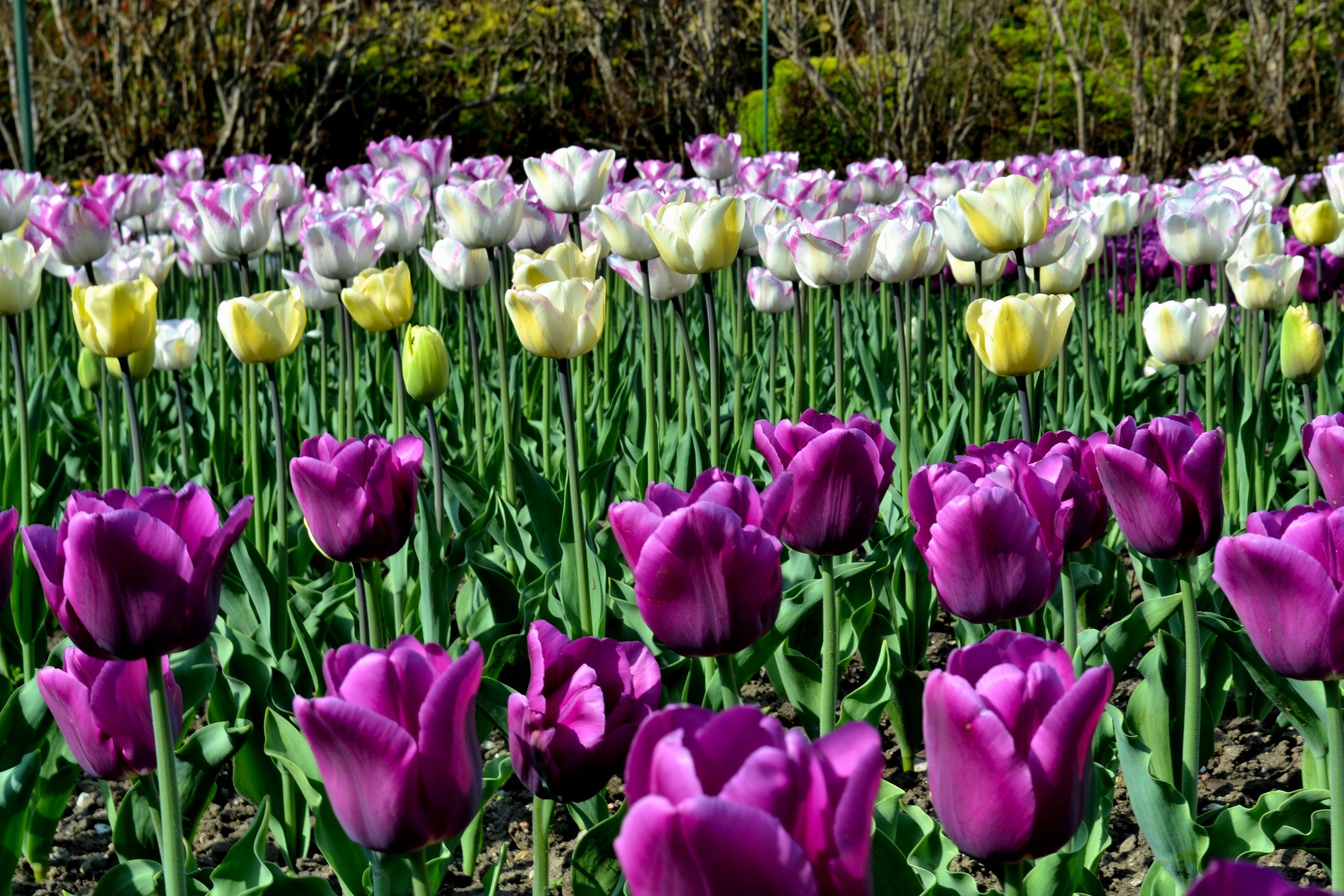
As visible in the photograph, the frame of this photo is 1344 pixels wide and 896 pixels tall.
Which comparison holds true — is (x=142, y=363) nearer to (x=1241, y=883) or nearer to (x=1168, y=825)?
(x=1168, y=825)

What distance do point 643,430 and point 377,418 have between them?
2.35 feet

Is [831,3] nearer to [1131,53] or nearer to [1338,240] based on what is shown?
[1131,53]

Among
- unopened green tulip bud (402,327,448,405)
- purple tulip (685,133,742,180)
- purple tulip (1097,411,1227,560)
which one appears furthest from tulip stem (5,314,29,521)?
purple tulip (685,133,742,180)

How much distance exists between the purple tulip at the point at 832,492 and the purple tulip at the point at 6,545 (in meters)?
0.74

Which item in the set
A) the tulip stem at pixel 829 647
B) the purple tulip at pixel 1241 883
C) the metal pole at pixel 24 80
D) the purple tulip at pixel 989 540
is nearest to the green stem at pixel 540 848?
the tulip stem at pixel 829 647

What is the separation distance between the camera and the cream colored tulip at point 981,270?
3.11 meters

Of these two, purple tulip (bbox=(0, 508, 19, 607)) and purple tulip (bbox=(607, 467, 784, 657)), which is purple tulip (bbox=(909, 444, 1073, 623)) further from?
purple tulip (bbox=(0, 508, 19, 607))

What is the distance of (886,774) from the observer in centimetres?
212

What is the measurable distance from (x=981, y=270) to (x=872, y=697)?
1746mm

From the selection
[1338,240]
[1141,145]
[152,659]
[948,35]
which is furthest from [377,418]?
[948,35]

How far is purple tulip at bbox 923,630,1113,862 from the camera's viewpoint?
0.80 m

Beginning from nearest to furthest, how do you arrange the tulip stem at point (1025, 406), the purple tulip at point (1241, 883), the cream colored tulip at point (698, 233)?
the purple tulip at point (1241, 883) → the tulip stem at point (1025, 406) → the cream colored tulip at point (698, 233)

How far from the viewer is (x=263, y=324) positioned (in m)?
2.17

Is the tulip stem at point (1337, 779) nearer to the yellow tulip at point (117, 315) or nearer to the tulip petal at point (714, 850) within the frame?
the tulip petal at point (714, 850)
